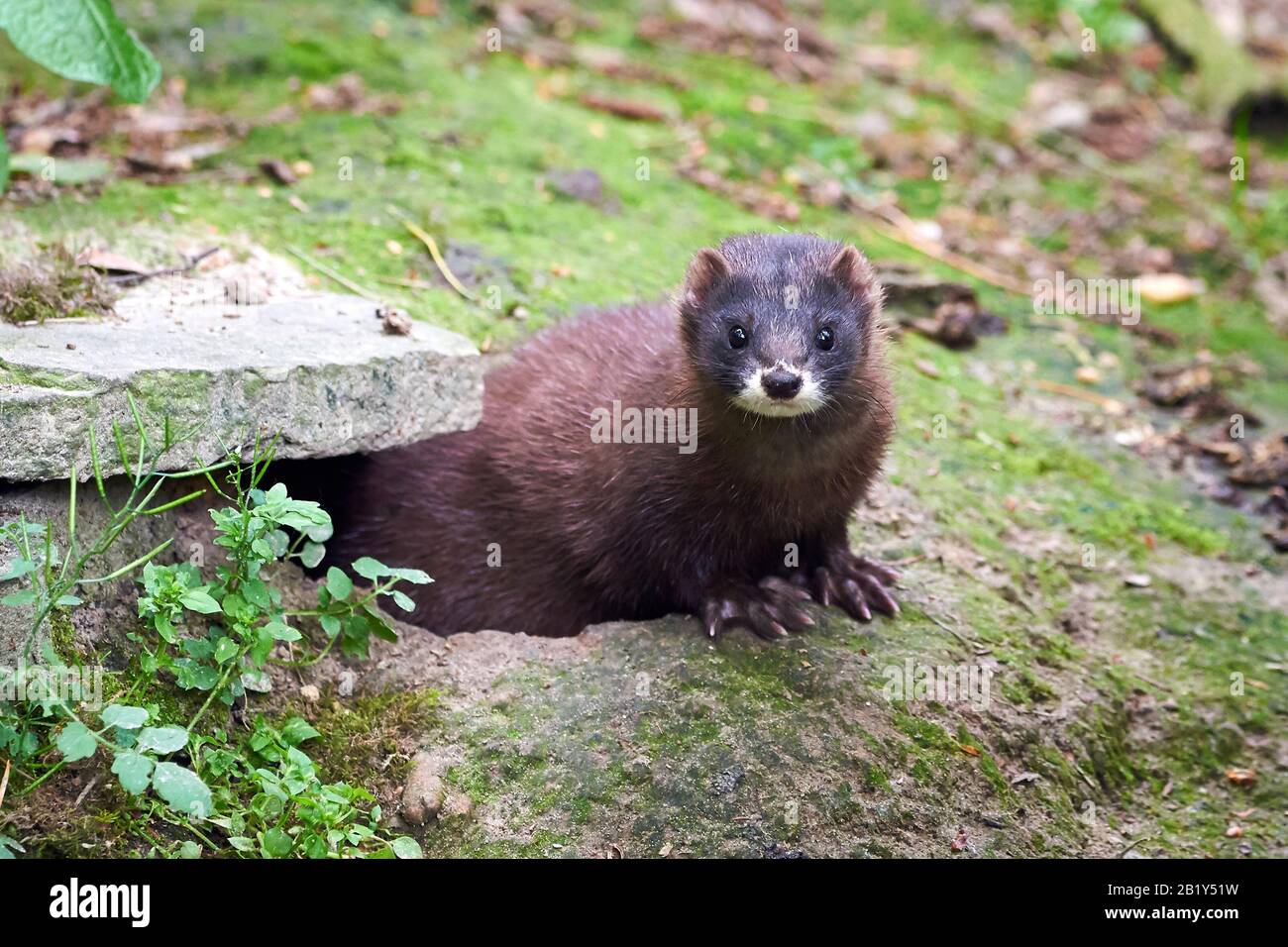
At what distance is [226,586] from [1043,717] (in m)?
2.77

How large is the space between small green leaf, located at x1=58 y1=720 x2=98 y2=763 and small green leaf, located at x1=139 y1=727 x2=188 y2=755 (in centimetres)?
12

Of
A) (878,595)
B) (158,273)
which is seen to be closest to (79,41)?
(158,273)

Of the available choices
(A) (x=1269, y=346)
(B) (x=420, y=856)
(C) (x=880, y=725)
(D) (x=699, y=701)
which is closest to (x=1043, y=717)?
(C) (x=880, y=725)

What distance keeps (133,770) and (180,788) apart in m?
0.12

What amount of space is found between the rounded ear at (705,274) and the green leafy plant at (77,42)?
1909mm

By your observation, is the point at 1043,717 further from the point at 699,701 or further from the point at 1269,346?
the point at 1269,346

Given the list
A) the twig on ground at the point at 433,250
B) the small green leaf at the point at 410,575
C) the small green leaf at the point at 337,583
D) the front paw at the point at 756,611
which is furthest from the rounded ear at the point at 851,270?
the twig on ground at the point at 433,250

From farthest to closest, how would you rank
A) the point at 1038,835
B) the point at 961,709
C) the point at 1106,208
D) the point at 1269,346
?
the point at 1106,208 < the point at 1269,346 < the point at 961,709 < the point at 1038,835

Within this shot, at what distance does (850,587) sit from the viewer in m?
4.82

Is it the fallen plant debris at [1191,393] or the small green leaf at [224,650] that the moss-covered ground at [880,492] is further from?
the small green leaf at [224,650]

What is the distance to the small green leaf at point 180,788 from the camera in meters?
3.21

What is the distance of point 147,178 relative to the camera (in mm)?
6215

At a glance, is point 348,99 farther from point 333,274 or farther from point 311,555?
point 311,555

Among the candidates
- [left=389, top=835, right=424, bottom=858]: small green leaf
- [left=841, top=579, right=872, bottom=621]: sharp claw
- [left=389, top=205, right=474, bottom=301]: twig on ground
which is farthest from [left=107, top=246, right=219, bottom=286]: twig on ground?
[left=841, top=579, right=872, bottom=621]: sharp claw
